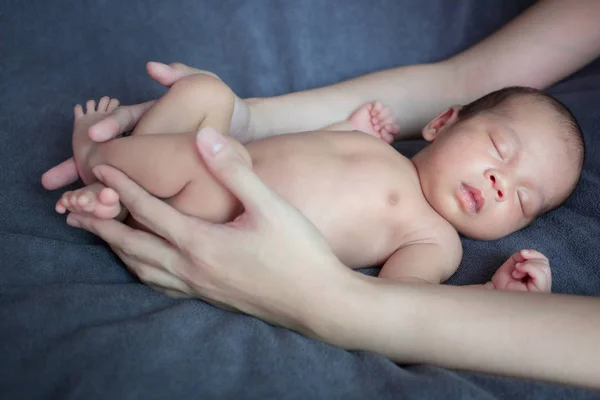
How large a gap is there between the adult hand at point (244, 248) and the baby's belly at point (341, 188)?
219mm

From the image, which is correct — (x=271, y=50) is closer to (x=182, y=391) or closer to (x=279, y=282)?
(x=279, y=282)

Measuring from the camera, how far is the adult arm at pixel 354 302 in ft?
2.81

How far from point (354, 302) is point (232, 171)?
0.27 meters

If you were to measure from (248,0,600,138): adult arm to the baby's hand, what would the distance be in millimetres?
619

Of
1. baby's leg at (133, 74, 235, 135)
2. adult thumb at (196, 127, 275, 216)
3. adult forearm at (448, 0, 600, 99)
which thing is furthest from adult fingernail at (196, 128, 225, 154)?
adult forearm at (448, 0, 600, 99)

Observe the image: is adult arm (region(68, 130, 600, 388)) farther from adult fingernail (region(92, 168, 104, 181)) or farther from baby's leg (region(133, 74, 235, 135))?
baby's leg (region(133, 74, 235, 135))

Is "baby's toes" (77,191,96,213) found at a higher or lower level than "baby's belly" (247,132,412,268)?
higher

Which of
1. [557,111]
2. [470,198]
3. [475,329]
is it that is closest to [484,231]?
[470,198]

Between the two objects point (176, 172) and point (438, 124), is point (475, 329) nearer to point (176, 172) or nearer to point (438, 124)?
point (176, 172)

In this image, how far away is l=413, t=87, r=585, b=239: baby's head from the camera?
1.22 metres

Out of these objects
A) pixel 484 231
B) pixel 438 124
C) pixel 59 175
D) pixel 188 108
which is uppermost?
pixel 188 108

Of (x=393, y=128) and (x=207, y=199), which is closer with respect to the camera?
(x=207, y=199)

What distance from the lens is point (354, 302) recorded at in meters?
0.88

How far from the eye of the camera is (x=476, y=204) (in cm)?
123
